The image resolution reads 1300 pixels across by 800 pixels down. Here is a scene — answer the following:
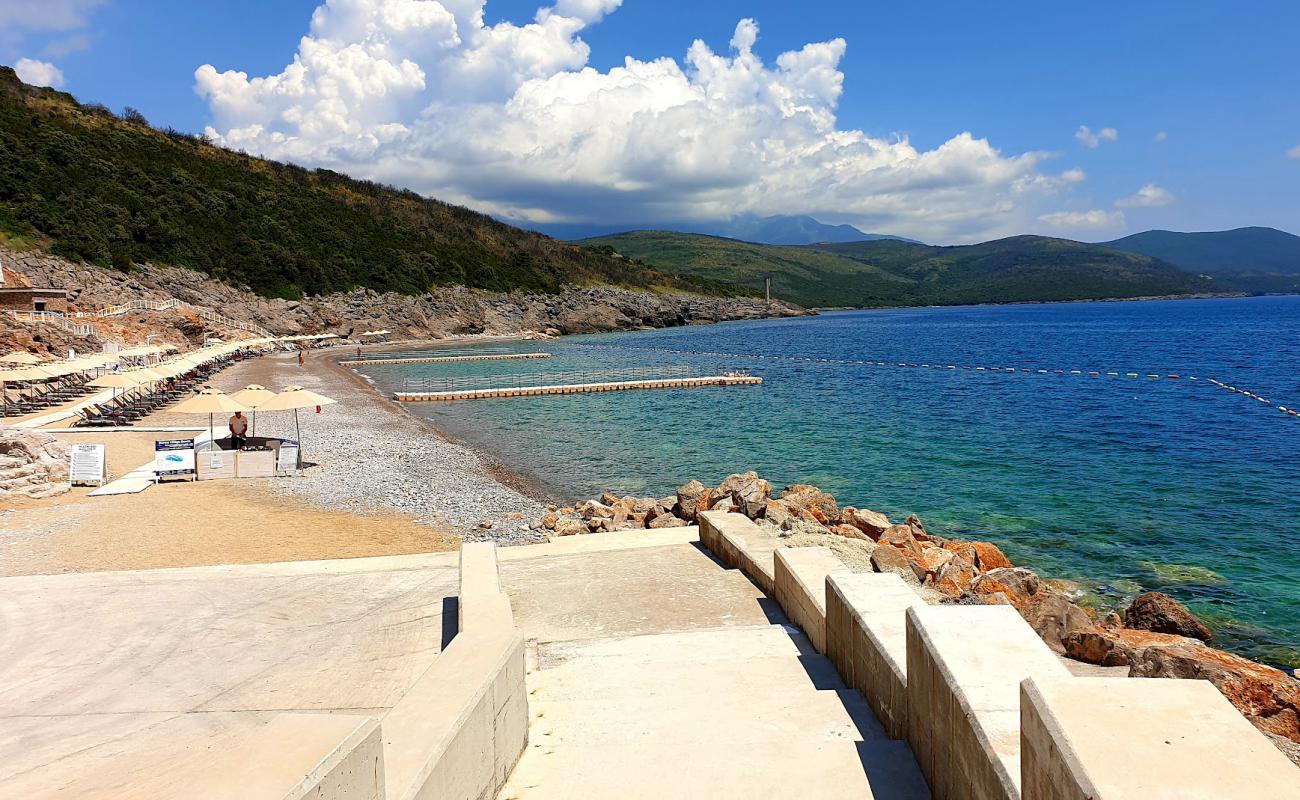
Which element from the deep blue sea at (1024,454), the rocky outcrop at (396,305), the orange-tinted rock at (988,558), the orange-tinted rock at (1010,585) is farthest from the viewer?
the rocky outcrop at (396,305)

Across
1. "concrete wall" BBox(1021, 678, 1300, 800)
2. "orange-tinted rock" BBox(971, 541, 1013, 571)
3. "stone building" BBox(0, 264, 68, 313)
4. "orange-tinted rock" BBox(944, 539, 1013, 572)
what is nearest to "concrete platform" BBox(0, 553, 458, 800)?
"concrete wall" BBox(1021, 678, 1300, 800)

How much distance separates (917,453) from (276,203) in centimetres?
8844

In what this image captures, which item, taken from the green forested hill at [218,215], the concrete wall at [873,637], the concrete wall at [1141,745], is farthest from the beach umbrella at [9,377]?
the green forested hill at [218,215]

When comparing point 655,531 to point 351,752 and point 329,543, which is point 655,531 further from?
point 351,752

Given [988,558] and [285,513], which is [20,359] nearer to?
[285,513]

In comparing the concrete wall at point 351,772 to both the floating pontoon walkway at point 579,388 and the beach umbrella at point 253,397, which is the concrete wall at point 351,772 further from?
the floating pontoon walkway at point 579,388

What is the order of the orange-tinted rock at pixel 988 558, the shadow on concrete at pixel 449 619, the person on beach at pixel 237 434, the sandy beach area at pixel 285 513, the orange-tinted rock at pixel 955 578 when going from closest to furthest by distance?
the shadow on concrete at pixel 449 619 → the orange-tinted rock at pixel 955 578 → the sandy beach area at pixel 285 513 → the orange-tinted rock at pixel 988 558 → the person on beach at pixel 237 434

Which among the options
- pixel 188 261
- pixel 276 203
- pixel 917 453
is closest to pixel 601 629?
pixel 917 453

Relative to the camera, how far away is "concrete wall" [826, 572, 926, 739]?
174 inches

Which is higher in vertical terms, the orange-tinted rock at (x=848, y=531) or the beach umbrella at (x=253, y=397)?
the beach umbrella at (x=253, y=397)

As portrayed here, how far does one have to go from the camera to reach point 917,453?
25.8m

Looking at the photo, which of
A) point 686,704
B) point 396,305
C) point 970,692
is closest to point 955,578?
point 686,704

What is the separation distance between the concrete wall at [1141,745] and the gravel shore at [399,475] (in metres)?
11.7

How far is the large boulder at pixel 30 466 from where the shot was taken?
15.7 meters
